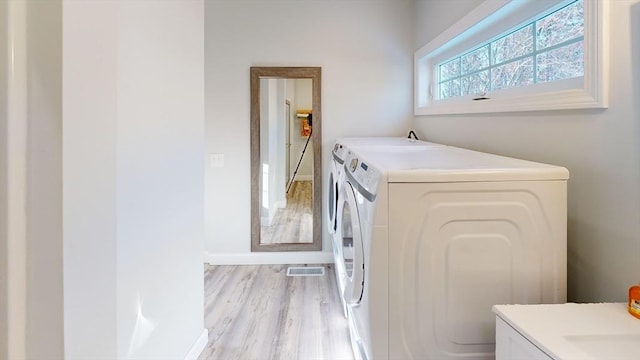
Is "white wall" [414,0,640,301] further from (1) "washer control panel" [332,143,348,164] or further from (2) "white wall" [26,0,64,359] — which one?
(2) "white wall" [26,0,64,359]

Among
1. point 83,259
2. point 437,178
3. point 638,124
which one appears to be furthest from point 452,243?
point 83,259

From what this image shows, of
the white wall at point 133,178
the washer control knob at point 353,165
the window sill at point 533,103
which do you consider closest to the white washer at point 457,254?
the window sill at point 533,103

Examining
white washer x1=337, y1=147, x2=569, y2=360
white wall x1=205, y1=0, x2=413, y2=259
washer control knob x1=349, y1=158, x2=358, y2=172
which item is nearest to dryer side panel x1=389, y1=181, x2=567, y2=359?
white washer x1=337, y1=147, x2=569, y2=360

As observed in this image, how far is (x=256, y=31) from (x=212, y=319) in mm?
2455

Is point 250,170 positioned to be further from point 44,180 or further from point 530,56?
point 44,180

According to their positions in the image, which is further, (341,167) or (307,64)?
(307,64)

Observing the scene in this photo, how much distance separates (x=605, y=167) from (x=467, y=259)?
0.56 m

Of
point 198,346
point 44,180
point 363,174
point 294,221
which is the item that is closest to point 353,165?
point 363,174

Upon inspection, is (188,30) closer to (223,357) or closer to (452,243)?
(452,243)

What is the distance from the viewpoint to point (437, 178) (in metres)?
1.31

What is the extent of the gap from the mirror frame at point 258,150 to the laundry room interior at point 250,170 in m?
0.01

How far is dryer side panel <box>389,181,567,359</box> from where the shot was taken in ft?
4.29

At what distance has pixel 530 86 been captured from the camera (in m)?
1.84

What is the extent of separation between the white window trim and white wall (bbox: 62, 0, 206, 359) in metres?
1.43
